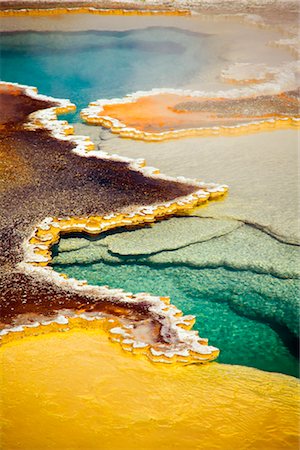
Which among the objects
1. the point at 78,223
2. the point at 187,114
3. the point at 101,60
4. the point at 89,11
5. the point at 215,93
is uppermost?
the point at 89,11

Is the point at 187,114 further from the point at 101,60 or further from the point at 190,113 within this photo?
the point at 101,60

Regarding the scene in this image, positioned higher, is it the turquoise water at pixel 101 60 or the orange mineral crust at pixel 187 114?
the turquoise water at pixel 101 60

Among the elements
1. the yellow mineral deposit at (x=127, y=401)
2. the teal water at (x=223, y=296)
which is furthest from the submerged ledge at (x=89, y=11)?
the yellow mineral deposit at (x=127, y=401)

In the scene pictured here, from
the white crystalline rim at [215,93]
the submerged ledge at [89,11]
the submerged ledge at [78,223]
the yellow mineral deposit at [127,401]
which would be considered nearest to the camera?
the yellow mineral deposit at [127,401]

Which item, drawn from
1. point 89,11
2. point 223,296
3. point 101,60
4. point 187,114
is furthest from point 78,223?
point 89,11

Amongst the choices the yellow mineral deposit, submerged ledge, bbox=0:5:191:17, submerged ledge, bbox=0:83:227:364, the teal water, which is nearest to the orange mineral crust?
submerged ledge, bbox=0:83:227:364

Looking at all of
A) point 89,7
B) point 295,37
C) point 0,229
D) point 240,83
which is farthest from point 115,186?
point 89,7

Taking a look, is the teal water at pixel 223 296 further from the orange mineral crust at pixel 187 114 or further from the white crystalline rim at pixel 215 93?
the white crystalline rim at pixel 215 93

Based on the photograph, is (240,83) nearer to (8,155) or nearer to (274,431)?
(8,155)
